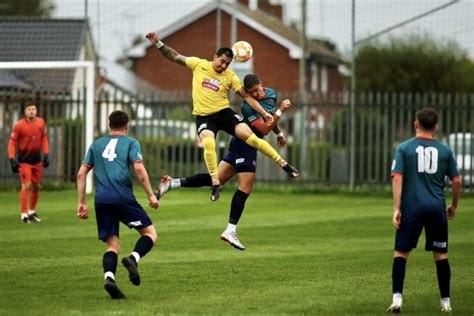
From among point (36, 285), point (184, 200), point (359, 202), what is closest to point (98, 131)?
point (184, 200)

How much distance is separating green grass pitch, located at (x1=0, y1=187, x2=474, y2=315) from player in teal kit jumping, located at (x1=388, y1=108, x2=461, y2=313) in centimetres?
69

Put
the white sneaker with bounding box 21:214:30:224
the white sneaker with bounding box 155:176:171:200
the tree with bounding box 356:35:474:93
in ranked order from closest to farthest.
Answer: the white sneaker with bounding box 155:176:171:200, the white sneaker with bounding box 21:214:30:224, the tree with bounding box 356:35:474:93

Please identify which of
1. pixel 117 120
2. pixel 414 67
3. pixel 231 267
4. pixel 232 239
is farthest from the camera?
pixel 414 67

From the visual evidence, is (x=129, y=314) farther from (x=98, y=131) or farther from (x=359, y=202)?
(x=98, y=131)

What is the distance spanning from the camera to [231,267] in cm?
1423

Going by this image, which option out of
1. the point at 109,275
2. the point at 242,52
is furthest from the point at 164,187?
the point at 109,275

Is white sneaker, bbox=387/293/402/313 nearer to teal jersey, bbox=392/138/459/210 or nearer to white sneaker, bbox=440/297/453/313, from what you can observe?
white sneaker, bbox=440/297/453/313

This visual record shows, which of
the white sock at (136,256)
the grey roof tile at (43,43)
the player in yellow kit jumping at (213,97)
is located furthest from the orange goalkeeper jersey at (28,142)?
the grey roof tile at (43,43)

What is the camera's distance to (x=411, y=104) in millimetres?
30969

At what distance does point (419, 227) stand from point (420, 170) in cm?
54

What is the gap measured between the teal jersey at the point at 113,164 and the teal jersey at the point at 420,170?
2.64 meters

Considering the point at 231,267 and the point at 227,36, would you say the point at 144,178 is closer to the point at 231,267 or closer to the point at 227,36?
the point at 231,267

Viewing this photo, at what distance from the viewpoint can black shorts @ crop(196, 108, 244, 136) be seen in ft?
53.3

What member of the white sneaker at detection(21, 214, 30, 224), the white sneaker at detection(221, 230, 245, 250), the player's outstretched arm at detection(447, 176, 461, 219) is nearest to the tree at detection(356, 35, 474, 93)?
the white sneaker at detection(21, 214, 30, 224)
